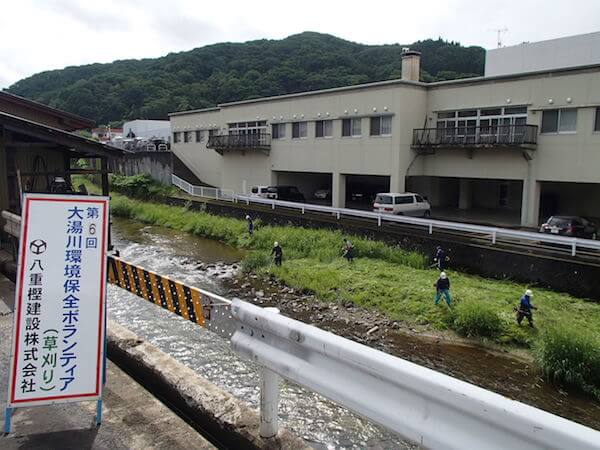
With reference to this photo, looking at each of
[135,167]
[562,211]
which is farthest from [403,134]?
[135,167]

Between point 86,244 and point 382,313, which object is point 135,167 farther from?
point 86,244

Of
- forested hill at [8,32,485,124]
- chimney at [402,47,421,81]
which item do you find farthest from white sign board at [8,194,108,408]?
forested hill at [8,32,485,124]

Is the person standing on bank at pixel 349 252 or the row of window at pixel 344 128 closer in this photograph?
the person standing on bank at pixel 349 252

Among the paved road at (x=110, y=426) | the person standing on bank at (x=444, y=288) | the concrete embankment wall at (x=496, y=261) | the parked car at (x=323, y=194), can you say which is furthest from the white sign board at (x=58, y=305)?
the parked car at (x=323, y=194)

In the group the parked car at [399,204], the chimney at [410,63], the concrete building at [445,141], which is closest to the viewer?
the concrete building at [445,141]

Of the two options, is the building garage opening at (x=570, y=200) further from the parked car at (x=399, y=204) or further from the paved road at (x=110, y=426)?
the paved road at (x=110, y=426)

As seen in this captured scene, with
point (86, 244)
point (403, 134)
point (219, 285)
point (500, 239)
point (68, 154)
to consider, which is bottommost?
point (219, 285)

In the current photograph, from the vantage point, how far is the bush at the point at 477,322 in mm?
12117

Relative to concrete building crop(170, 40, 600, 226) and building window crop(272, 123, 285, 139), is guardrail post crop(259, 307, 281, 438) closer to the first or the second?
concrete building crop(170, 40, 600, 226)

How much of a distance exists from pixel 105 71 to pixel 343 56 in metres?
49.8

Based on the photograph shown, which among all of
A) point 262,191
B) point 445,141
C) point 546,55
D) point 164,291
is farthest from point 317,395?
point 546,55

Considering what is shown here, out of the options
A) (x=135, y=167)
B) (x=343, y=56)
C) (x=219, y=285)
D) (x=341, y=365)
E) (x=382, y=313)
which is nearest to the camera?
(x=341, y=365)

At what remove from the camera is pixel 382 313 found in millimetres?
13891

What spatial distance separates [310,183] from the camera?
35812mm
